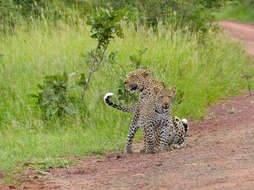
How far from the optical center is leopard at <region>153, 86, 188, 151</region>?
21.4 ft

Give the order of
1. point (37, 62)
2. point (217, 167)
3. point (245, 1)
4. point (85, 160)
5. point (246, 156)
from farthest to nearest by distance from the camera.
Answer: point (245, 1)
point (37, 62)
point (85, 160)
point (246, 156)
point (217, 167)

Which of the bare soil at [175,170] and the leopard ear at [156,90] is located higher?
the leopard ear at [156,90]

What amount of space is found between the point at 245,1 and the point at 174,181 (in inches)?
930

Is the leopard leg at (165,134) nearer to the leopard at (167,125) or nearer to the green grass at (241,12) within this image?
the leopard at (167,125)

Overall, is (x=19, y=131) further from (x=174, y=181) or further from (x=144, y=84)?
(x=174, y=181)

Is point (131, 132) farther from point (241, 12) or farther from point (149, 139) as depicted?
point (241, 12)

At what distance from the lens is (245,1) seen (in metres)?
26.9

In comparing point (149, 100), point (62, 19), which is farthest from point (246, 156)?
point (62, 19)

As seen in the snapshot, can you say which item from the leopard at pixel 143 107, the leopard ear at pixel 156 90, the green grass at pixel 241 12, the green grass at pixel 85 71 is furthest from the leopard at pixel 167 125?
the green grass at pixel 241 12

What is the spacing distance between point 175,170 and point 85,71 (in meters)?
4.71

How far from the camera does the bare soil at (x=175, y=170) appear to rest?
15.0ft

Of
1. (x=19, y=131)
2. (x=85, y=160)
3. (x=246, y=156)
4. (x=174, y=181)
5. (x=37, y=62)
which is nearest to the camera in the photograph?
(x=174, y=181)

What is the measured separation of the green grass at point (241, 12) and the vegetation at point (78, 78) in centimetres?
1384

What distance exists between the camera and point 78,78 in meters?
9.46
